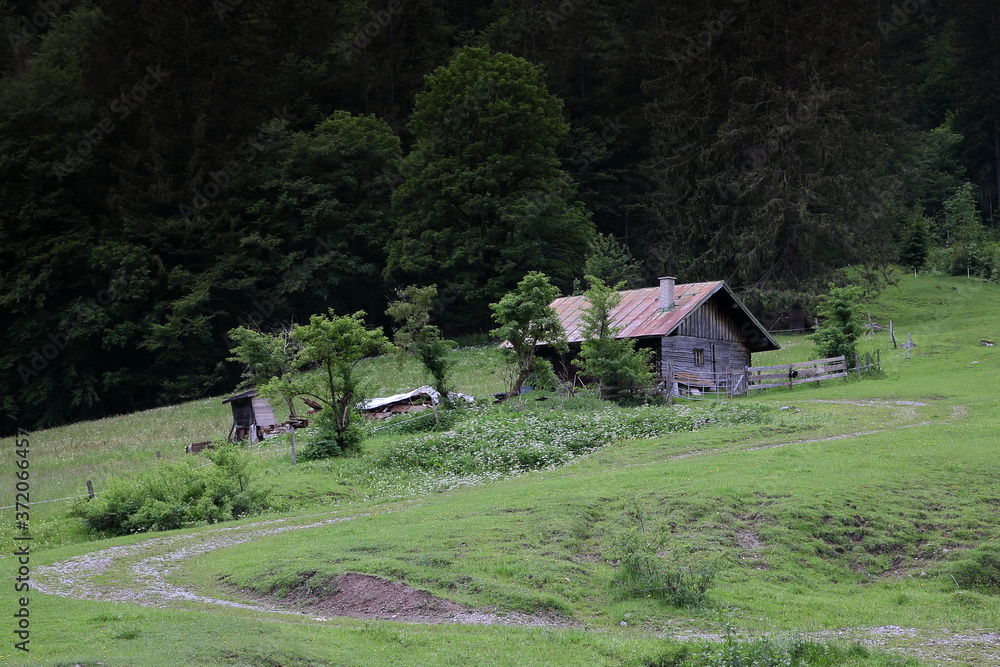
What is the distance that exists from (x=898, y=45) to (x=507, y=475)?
265ft

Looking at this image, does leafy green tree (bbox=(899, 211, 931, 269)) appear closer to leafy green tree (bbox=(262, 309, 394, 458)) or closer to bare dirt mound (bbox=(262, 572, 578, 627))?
leafy green tree (bbox=(262, 309, 394, 458))

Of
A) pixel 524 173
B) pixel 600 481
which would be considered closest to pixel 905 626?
pixel 600 481

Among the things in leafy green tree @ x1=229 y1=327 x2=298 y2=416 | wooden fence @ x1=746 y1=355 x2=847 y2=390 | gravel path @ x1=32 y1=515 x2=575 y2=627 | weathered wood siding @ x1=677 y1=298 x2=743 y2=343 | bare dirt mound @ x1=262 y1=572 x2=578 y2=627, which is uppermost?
leafy green tree @ x1=229 y1=327 x2=298 y2=416

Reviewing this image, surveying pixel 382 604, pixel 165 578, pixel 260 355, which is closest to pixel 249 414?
pixel 260 355

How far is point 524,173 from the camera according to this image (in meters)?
65.6

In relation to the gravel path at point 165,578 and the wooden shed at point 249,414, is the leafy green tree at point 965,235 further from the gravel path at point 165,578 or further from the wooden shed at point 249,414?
the gravel path at point 165,578

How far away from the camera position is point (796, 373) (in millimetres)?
40281

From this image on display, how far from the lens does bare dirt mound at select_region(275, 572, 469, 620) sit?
1444 centimetres

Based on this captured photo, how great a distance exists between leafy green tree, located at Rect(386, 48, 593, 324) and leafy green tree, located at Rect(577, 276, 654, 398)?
24786mm

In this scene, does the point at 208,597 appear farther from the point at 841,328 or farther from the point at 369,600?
the point at 841,328

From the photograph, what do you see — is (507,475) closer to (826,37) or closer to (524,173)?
(524,173)

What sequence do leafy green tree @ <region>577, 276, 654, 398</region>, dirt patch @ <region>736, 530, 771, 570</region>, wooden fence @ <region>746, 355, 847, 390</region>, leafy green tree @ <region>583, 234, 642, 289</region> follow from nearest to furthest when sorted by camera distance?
dirt patch @ <region>736, 530, 771, 570</region> → leafy green tree @ <region>577, 276, 654, 398</region> → wooden fence @ <region>746, 355, 847, 390</region> → leafy green tree @ <region>583, 234, 642, 289</region>

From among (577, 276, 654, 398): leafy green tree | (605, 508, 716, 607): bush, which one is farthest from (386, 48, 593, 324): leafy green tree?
(605, 508, 716, 607): bush

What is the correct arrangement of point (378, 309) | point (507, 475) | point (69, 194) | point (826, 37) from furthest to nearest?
point (378, 309) < point (69, 194) < point (826, 37) < point (507, 475)
